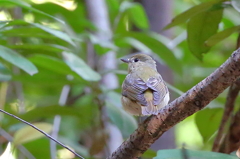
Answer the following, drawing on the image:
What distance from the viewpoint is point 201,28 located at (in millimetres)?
1734

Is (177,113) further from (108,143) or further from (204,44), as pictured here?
(108,143)

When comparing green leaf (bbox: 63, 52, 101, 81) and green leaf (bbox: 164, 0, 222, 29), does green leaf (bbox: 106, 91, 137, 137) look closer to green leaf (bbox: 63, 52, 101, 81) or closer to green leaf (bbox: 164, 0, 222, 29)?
green leaf (bbox: 63, 52, 101, 81)

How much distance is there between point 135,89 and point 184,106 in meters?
0.81

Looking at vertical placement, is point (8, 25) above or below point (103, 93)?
below

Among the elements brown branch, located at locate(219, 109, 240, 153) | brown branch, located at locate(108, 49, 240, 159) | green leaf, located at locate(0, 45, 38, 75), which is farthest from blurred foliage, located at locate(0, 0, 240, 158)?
brown branch, located at locate(108, 49, 240, 159)

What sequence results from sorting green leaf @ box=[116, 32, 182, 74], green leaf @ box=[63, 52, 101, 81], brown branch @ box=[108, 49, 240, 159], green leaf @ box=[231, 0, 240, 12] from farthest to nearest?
green leaf @ box=[116, 32, 182, 74] → green leaf @ box=[63, 52, 101, 81] → green leaf @ box=[231, 0, 240, 12] → brown branch @ box=[108, 49, 240, 159]

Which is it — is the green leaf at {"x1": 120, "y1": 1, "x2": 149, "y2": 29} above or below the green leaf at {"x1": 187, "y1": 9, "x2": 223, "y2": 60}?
above

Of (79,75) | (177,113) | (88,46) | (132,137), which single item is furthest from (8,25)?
(88,46)

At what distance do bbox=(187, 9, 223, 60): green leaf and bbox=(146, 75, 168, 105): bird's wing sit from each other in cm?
27

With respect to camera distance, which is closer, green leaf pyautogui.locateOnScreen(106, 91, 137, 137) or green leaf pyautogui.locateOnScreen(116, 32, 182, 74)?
green leaf pyautogui.locateOnScreen(106, 91, 137, 137)

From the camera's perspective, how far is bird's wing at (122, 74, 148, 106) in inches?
73.8

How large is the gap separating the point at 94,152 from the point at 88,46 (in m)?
0.83

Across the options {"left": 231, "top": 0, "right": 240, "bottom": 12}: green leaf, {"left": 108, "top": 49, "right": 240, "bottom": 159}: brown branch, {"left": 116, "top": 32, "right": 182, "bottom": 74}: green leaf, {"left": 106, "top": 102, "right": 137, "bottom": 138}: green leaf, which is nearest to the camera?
{"left": 108, "top": 49, "right": 240, "bottom": 159}: brown branch

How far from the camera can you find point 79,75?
1832mm
